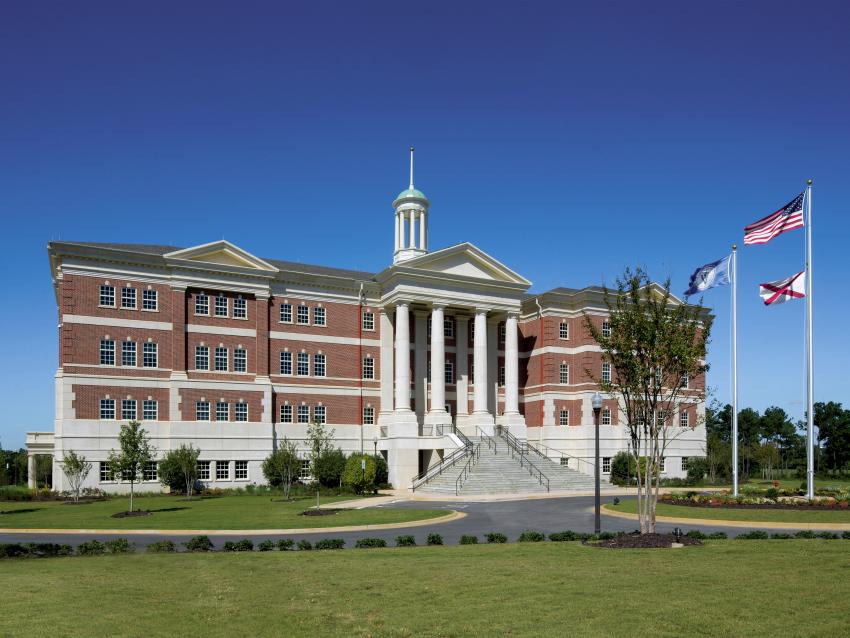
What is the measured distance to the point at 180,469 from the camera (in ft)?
141

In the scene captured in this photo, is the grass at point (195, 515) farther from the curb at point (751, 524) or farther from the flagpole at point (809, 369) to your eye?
the flagpole at point (809, 369)

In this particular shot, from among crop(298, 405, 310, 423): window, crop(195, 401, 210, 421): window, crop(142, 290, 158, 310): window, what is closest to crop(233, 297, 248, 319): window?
crop(142, 290, 158, 310): window

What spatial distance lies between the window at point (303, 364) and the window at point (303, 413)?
84.3 inches

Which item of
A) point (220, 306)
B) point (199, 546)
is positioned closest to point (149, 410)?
point (220, 306)

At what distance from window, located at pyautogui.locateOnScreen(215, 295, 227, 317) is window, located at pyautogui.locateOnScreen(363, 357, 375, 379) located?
416 inches

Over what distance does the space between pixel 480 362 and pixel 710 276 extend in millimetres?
18578

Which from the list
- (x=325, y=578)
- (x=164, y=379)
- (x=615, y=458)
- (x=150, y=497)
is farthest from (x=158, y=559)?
(x=615, y=458)

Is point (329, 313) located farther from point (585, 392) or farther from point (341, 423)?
point (585, 392)

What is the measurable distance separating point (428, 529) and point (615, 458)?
102 feet

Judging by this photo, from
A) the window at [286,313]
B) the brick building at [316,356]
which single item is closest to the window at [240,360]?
the brick building at [316,356]

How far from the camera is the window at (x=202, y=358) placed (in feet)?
152

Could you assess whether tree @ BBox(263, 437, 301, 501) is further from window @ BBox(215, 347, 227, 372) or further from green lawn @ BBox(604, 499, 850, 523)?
green lawn @ BBox(604, 499, 850, 523)

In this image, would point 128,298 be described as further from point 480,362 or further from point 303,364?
point 480,362

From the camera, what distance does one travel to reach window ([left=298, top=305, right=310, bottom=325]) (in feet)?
167
